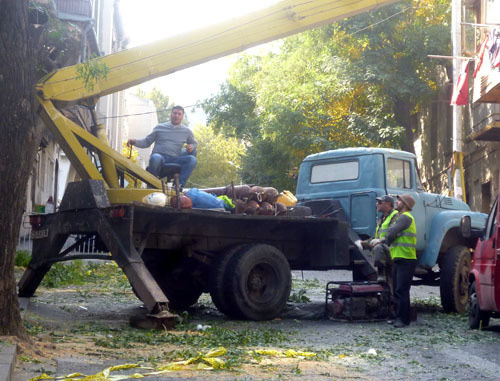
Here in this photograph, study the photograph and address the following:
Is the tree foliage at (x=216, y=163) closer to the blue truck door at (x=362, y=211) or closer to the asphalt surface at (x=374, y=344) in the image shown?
the blue truck door at (x=362, y=211)

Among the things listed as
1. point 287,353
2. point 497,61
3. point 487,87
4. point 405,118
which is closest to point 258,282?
point 287,353

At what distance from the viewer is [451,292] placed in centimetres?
1209

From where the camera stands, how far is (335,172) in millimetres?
12797

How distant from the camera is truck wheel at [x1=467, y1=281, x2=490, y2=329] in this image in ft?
32.1

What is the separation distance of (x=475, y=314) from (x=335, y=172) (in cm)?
365

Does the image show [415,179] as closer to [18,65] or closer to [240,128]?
[18,65]

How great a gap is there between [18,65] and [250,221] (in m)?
4.58

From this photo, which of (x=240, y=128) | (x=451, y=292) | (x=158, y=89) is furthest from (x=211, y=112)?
(x=158, y=89)

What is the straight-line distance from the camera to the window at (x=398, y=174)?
40.5ft

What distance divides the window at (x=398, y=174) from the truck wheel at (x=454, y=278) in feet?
4.01

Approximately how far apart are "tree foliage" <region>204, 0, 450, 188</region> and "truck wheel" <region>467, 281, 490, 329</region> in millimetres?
17906

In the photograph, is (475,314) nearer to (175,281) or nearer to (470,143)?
(175,281)

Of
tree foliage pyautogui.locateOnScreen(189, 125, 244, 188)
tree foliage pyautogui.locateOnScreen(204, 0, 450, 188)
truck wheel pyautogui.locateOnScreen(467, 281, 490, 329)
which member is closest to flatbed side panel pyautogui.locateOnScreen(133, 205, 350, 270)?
truck wheel pyautogui.locateOnScreen(467, 281, 490, 329)

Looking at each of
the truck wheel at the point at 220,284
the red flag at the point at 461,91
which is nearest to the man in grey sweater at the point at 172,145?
the truck wheel at the point at 220,284
